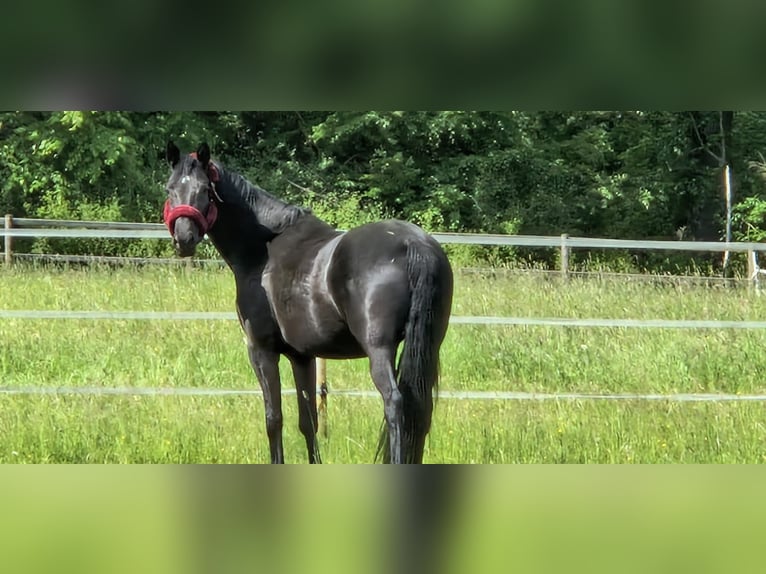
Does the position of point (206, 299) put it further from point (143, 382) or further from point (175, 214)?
point (175, 214)

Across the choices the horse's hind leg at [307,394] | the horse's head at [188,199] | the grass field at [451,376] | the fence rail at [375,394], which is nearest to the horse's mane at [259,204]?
the horse's head at [188,199]

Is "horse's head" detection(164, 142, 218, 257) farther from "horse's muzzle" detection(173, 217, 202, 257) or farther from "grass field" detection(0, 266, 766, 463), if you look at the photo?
"grass field" detection(0, 266, 766, 463)

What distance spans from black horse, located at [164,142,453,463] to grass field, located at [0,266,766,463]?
2.12 feet

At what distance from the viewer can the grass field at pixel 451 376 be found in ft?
12.9

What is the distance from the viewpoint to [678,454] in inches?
156

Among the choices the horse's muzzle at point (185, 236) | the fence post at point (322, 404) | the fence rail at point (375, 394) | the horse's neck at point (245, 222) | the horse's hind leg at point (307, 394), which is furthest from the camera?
the fence rail at point (375, 394)

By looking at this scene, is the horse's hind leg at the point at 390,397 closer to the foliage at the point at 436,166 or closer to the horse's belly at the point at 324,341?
the horse's belly at the point at 324,341

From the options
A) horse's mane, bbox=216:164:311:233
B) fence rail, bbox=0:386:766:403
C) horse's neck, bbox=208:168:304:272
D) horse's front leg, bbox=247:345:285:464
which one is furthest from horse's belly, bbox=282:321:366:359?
fence rail, bbox=0:386:766:403

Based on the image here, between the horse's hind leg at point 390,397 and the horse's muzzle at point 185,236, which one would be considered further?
the horse's muzzle at point 185,236

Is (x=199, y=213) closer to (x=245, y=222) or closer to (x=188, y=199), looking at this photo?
(x=188, y=199)

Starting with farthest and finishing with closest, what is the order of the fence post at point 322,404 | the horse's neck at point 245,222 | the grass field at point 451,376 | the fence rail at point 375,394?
the fence rail at point 375,394 → the fence post at point 322,404 → the grass field at point 451,376 → the horse's neck at point 245,222

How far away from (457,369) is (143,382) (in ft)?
6.67

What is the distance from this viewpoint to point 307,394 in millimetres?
3701

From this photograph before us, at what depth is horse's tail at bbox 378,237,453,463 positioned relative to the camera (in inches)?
116
